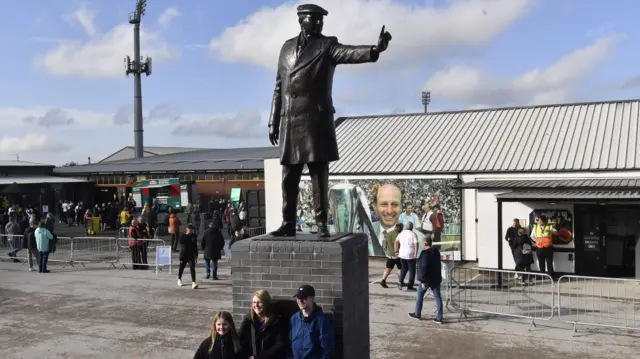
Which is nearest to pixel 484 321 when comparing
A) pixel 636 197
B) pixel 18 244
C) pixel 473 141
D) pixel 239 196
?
pixel 636 197

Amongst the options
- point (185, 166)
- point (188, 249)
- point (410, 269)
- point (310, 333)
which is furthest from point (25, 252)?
point (310, 333)

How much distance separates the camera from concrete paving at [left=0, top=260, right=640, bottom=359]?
9.62 m

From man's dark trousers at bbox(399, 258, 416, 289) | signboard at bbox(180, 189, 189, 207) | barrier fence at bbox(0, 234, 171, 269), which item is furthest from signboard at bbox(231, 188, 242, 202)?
man's dark trousers at bbox(399, 258, 416, 289)

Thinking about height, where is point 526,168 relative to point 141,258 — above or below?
above

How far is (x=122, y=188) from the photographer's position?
38.4m

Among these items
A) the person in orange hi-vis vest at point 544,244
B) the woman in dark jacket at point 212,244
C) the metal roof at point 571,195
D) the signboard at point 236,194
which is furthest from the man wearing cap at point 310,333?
the signboard at point 236,194

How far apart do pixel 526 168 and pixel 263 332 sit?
46.3 feet

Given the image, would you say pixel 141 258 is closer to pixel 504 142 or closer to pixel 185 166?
pixel 504 142

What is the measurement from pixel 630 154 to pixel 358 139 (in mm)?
9856

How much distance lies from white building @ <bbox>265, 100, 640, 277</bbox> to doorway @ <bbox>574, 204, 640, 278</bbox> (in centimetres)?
3

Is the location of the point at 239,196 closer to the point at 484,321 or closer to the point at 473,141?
the point at 473,141

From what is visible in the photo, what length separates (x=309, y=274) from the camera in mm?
6430

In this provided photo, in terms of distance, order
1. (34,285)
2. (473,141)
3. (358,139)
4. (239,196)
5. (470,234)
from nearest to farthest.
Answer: (34,285)
(470,234)
(473,141)
(358,139)
(239,196)

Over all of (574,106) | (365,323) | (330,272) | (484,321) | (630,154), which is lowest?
(484,321)
